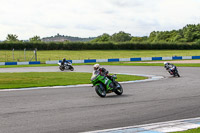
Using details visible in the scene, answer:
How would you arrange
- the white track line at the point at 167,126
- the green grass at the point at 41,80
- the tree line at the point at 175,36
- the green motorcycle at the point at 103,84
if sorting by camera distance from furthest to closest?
1. the tree line at the point at 175,36
2. the green grass at the point at 41,80
3. the green motorcycle at the point at 103,84
4. the white track line at the point at 167,126

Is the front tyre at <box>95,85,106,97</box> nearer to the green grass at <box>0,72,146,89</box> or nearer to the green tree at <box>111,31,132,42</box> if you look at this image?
the green grass at <box>0,72,146,89</box>

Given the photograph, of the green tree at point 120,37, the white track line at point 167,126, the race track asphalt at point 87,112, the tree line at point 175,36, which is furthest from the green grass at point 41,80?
the green tree at point 120,37

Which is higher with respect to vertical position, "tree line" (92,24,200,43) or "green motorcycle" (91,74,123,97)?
"tree line" (92,24,200,43)

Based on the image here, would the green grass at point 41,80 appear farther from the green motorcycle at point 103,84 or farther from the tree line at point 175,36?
the tree line at point 175,36

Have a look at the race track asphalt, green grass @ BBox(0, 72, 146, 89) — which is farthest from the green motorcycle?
green grass @ BBox(0, 72, 146, 89)

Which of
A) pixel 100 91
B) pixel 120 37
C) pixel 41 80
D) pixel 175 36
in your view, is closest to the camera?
pixel 100 91

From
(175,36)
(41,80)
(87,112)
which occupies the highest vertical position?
(175,36)

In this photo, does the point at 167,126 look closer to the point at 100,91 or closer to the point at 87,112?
the point at 87,112

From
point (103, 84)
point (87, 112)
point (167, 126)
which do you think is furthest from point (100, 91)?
point (167, 126)

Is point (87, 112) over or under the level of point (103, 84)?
under

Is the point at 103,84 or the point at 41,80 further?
the point at 41,80

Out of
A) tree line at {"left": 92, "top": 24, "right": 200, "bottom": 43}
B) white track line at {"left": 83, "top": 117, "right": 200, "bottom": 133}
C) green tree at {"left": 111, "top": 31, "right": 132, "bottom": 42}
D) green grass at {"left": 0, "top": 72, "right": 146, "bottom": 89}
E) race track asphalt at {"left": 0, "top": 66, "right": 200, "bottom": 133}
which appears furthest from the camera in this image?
green tree at {"left": 111, "top": 31, "right": 132, "bottom": 42}

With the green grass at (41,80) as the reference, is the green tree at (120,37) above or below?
above

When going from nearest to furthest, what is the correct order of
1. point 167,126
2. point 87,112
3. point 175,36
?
point 167,126, point 87,112, point 175,36
